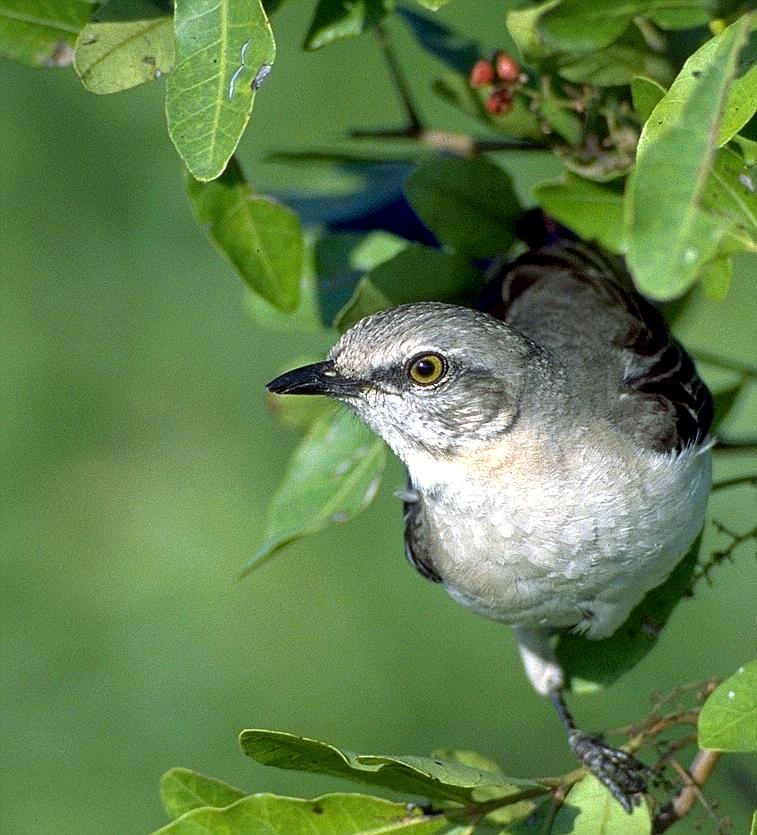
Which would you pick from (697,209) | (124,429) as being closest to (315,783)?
(124,429)

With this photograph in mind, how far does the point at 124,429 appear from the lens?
27.2 ft

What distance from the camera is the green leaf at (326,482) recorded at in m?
4.21

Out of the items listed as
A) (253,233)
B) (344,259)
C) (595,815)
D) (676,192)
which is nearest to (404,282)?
(344,259)

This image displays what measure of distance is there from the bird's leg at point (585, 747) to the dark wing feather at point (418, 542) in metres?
0.44

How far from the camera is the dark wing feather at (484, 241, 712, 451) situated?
435 centimetres

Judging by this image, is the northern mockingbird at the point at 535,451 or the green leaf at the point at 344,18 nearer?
the green leaf at the point at 344,18

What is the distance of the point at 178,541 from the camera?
7977 mm

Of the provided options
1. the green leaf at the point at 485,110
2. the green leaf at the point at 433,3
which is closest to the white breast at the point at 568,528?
the green leaf at the point at 485,110

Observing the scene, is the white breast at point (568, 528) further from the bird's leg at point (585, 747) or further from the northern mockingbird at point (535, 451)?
the bird's leg at point (585, 747)

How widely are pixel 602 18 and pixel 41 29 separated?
1568mm

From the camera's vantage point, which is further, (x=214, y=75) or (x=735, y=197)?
(x=735, y=197)

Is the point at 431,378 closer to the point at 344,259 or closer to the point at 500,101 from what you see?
the point at 344,259

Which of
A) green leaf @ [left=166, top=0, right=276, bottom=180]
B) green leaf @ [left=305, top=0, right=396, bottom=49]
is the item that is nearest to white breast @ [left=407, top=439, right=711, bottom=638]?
green leaf @ [left=305, top=0, right=396, bottom=49]

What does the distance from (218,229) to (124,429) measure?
456 centimetres
